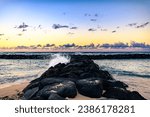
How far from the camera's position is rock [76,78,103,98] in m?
→ 4.60

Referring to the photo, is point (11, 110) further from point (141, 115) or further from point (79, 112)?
point (141, 115)

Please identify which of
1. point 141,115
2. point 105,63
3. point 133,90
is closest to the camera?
point 141,115

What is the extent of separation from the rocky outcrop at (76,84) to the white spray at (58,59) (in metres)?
0.11

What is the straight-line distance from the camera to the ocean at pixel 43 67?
17.0 feet

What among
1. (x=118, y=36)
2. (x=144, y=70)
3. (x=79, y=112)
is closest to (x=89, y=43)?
(x=118, y=36)

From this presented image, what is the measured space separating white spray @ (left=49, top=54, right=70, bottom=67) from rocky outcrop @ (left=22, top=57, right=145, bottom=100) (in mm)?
106

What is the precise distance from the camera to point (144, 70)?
16.8 ft

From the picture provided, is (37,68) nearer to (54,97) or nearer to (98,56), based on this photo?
(98,56)

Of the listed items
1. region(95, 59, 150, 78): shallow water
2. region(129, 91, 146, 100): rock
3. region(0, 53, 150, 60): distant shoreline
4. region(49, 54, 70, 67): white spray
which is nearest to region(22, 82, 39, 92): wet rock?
region(0, 53, 150, 60): distant shoreline

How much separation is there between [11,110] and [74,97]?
0.80 m

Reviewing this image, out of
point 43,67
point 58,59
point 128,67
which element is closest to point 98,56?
point 128,67

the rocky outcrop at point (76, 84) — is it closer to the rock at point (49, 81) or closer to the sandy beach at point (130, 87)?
the rock at point (49, 81)

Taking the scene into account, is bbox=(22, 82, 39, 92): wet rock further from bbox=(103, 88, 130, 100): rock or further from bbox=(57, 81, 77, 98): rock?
bbox=(103, 88, 130, 100): rock

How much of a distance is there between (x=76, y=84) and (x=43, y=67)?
2.97 ft
